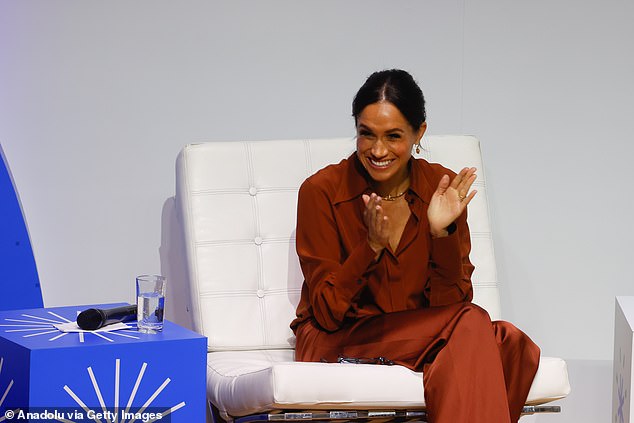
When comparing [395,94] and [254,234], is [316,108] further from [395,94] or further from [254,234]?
[395,94]

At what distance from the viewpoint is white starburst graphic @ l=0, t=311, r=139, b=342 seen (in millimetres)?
2041

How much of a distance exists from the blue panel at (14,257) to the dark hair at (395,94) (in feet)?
3.75

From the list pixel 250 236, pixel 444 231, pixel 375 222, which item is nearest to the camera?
pixel 375 222

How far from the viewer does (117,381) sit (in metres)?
1.97

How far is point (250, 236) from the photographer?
278 centimetres

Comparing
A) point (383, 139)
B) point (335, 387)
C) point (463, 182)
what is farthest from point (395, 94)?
point (335, 387)

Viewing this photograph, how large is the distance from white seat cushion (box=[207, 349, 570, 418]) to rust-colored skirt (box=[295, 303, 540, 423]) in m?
0.04

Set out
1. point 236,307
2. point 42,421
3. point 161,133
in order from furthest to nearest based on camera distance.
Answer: point 161,133, point 236,307, point 42,421

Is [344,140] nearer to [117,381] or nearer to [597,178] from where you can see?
[597,178]

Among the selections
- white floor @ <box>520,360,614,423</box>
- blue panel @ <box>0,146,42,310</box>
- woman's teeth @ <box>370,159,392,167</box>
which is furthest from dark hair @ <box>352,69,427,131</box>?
white floor @ <box>520,360,614,423</box>

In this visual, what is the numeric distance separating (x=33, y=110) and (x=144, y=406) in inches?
53.8

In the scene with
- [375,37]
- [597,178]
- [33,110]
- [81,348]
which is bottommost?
[81,348]

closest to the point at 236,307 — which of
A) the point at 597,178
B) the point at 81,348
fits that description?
the point at 81,348

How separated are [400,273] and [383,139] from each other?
342mm
